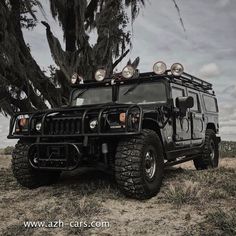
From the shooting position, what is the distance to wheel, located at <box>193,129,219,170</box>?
28.5 ft

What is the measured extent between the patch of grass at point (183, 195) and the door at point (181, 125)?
1.38 meters

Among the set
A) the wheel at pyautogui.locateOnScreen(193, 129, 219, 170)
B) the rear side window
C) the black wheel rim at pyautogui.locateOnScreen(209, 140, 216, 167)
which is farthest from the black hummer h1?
the rear side window

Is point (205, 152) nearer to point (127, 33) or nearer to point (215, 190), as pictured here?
point (215, 190)

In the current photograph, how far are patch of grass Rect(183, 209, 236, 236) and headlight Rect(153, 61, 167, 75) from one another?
9.36ft

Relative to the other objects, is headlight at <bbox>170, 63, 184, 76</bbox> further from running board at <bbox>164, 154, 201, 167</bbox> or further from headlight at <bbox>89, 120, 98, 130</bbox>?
headlight at <bbox>89, 120, 98, 130</bbox>

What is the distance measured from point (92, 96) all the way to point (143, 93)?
99cm

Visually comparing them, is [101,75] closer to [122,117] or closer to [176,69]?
[176,69]

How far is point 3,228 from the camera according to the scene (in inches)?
173

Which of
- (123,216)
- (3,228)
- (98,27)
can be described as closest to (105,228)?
(123,216)

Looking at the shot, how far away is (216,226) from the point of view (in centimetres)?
406

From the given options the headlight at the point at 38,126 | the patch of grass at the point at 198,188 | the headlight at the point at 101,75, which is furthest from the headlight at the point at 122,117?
the headlight at the point at 101,75

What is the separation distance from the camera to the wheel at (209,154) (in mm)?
8688

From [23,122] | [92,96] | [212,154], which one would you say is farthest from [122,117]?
[212,154]

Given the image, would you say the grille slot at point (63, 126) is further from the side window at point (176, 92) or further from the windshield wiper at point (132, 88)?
the side window at point (176, 92)
